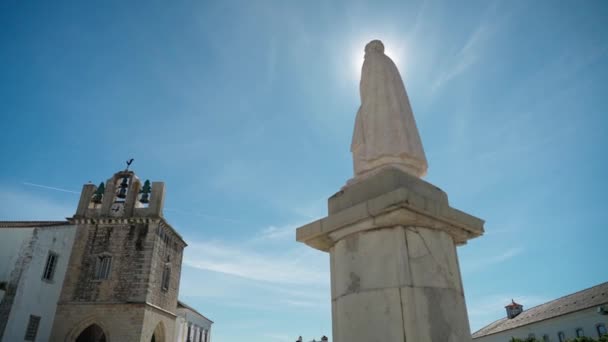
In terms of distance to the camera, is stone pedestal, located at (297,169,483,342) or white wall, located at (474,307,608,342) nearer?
stone pedestal, located at (297,169,483,342)

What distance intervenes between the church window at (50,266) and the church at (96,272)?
6 centimetres

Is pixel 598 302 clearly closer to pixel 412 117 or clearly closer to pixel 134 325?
pixel 134 325

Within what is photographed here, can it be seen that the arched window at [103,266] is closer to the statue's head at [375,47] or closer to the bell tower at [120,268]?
the bell tower at [120,268]

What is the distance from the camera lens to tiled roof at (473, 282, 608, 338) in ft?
115

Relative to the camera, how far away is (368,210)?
10.8 feet

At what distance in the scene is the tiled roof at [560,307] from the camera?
115 ft

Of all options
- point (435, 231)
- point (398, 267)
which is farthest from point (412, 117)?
point (398, 267)

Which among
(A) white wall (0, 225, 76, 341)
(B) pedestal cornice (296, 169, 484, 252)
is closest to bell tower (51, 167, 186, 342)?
(A) white wall (0, 225, 76, 341)

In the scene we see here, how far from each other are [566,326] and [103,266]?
130ft

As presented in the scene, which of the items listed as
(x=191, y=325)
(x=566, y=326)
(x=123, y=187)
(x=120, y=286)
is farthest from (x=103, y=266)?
(x=566, y=326)

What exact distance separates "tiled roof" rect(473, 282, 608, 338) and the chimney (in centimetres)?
233

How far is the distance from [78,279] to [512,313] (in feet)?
165

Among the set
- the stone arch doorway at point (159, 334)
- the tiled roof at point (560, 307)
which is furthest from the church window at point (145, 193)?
the tiled roof at point (560, 307)

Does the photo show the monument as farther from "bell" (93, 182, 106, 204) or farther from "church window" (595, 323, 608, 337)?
"church window" (595, 323, 608, 337)
